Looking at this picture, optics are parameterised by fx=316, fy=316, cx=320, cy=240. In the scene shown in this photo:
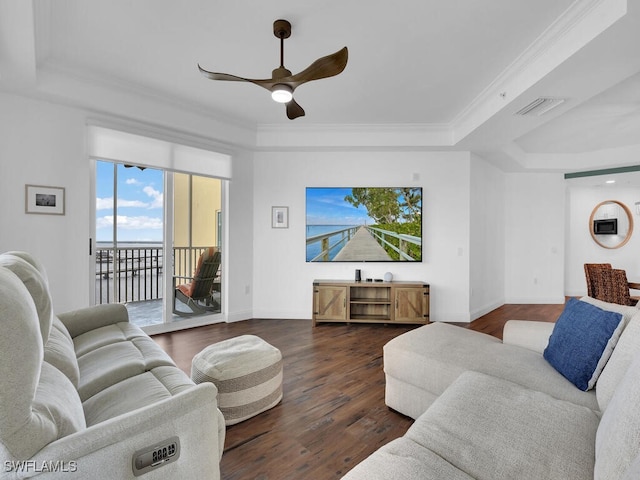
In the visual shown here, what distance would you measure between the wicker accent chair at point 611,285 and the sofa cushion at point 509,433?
11.6ft

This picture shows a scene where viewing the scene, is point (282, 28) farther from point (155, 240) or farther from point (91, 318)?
point (155, 240)

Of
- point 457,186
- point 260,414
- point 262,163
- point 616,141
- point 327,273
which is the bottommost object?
point 260,414

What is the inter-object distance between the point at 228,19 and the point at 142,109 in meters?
1.75

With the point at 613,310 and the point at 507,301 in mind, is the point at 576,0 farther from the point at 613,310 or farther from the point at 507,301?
the point at 507,301

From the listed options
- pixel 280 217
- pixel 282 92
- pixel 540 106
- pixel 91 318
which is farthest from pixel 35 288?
pixel 540 106

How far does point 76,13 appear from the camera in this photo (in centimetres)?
224

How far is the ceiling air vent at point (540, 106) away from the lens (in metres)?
2.98

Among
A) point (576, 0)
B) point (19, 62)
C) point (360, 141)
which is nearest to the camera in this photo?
point (576, 0)

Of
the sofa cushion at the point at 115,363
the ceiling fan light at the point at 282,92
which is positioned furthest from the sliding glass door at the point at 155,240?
the ceiling fan light at the point at 282,92

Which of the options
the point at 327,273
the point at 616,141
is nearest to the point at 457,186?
the point at 327,273

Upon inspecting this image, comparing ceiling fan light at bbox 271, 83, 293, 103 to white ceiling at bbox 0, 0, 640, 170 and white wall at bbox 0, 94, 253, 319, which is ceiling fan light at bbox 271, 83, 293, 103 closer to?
white ceiling at bbox 0, 0, 640, 170

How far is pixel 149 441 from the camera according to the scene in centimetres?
104

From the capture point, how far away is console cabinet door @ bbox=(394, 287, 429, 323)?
14.0 ft

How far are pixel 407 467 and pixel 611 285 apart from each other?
14.6 ft
